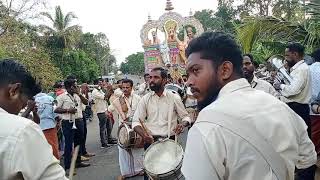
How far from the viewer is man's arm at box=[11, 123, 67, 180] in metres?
1.77

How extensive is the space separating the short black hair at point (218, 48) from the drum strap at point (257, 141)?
0.95 feet

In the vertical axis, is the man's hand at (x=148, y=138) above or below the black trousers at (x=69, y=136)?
above

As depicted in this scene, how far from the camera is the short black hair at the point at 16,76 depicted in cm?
209

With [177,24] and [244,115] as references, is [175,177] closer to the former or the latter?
[244,115]

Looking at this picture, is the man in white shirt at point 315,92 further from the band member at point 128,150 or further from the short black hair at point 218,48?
the short black hair at point 218,48

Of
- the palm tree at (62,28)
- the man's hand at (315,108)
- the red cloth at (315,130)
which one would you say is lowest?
the red cloth at (315,130)

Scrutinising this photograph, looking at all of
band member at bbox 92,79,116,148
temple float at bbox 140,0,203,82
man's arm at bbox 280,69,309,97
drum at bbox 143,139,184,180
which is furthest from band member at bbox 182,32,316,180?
temple float at bbox 140,0,203,82

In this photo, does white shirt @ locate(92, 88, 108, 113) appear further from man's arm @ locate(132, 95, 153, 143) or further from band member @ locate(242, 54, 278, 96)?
band member @ locate(242, 54, 278, 96)

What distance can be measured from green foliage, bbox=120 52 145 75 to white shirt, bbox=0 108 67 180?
9292 centimetres

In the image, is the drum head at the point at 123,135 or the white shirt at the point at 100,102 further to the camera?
the white shirt at the point at 100,102

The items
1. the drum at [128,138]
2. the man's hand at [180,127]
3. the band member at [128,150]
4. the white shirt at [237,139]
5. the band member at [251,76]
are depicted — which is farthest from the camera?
the band member at [128,150]

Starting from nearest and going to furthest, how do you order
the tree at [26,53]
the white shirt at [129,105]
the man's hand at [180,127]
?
1. the man's hand at [180,127]
2. the white shirt at [129,105]
3. the tree at [26,53]

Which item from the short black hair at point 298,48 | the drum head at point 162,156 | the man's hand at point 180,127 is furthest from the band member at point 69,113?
the short black hair at point 298,48

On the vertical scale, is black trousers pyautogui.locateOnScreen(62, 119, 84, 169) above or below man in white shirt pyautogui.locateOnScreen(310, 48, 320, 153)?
below
